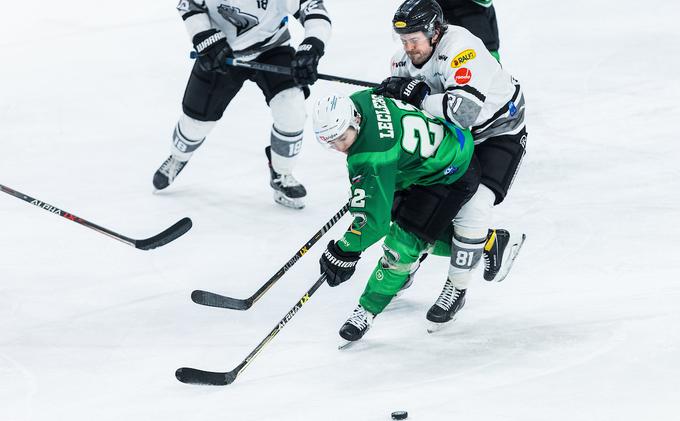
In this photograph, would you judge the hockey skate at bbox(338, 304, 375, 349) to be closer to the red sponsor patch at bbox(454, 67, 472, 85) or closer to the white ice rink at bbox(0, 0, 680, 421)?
the white ice rink at bbox(0, 0, 680, 421)

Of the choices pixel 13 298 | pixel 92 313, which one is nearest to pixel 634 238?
pixel 92 313

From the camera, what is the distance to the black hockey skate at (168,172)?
4.86 m

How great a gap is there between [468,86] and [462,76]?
0.04 m

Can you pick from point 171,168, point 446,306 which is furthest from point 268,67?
point 446,306

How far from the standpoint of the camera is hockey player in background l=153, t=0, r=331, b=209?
4402 millimetres

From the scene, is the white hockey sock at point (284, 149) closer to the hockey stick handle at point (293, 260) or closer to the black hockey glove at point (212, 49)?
the black hockey glove at point (212, 49)

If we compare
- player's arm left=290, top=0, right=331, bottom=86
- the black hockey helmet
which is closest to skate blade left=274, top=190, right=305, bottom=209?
player's arm left=290, top=0, right=331, bottom=86

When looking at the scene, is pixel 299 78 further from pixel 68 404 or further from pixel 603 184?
pixel 68 404

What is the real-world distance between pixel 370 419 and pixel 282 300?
3.55ft

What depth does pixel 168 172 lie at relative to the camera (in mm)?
4863

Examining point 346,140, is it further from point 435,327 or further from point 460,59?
point 435,327

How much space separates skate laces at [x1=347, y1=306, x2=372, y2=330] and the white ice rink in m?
0.07

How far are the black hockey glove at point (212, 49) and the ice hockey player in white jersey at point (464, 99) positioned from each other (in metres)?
1.03

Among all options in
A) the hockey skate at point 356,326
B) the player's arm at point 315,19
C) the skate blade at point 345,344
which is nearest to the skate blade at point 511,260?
the hockey skate at point 356,326
